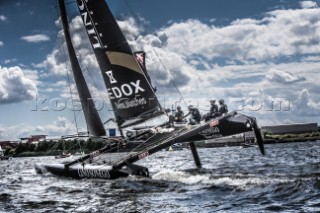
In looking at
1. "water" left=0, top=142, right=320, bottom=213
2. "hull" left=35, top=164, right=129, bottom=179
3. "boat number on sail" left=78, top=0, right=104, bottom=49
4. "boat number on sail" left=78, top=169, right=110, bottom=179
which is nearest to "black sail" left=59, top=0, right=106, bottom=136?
"boat number on sail" left=78, top=0, right=104, bottom=49

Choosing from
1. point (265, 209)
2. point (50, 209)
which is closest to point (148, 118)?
point (50, 209)

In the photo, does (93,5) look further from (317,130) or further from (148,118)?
(317,130)

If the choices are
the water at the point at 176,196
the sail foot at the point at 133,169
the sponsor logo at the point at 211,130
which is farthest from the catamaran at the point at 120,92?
the water at the point at 176,196

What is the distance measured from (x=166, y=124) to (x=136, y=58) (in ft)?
11.9

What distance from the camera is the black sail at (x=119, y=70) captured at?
2041 centimetres

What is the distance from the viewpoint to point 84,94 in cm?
2308

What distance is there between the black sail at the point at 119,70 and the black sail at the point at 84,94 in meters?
2.12

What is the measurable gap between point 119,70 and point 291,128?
122 meters

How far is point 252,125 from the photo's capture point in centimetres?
1722

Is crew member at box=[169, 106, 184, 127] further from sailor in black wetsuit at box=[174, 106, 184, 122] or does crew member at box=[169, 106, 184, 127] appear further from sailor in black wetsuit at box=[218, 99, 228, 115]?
sailor in black wetsuit at box=[218, 99, 228, 115]

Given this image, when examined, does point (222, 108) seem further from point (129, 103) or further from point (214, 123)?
point (129, 103)

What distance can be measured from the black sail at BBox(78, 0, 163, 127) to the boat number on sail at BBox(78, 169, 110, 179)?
3.32 metres

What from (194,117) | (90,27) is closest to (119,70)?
(90,27)

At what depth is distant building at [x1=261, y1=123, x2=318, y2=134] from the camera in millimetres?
132875
